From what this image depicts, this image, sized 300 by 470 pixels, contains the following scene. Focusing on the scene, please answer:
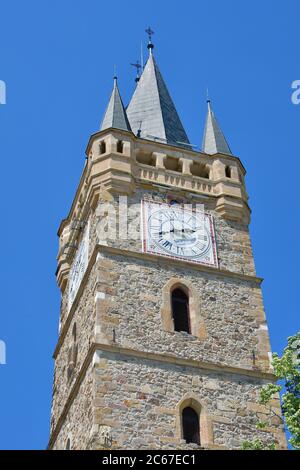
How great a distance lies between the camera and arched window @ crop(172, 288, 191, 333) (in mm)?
22125


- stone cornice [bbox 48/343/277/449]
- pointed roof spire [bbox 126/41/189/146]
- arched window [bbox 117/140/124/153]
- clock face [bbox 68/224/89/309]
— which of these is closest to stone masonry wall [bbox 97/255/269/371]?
stone cornice [bbox 48/343/277/449]

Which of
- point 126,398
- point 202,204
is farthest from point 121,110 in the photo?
point 126,398

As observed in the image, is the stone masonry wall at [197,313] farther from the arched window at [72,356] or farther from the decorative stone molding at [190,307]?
the arched window at [72,356]

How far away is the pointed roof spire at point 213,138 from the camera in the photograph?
2722cm

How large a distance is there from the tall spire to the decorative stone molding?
596 cm

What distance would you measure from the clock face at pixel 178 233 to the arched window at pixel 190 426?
178 inches

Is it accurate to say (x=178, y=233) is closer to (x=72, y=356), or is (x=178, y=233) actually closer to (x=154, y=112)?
(x=72, y=356)

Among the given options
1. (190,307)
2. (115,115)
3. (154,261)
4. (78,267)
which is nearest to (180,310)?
(190,307)

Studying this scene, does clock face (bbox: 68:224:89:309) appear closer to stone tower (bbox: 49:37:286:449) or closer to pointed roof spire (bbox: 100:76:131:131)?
stone tower (bbox: 49:37:286:449)

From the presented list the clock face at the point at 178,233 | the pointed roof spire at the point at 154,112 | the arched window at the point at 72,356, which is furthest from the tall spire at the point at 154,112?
the arched window at the point at 72,356

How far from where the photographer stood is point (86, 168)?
2619cm

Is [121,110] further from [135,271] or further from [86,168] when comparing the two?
[135,271]
